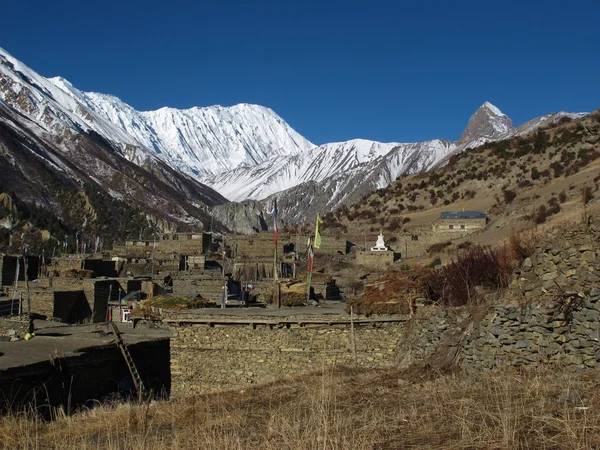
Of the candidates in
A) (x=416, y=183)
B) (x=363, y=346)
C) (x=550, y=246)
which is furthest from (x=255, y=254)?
(x=550, y=246)

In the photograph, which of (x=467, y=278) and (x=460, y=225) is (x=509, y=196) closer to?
(x=460, y=225)

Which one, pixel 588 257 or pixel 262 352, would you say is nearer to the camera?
pixel 588 257

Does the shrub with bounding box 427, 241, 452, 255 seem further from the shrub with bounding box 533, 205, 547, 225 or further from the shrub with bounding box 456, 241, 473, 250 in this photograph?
the shrub with bounding box 533, 205, 547, 225

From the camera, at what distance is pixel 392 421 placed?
7047mm

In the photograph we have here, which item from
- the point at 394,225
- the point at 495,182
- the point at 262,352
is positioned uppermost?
the point at 495,182

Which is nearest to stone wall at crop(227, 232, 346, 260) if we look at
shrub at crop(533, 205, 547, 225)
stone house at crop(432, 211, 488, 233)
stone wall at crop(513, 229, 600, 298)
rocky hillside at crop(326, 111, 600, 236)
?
rocky hillside at crop(326, 111, 600, 236)

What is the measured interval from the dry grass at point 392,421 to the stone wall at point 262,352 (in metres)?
4.00

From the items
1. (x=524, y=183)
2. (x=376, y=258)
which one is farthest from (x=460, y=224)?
(x=524, y=183)

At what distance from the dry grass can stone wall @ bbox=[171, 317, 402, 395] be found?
4.00 meters

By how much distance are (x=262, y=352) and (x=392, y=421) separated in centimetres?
859

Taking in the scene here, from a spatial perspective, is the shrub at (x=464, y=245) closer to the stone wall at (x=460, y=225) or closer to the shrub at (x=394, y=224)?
the stone wall at (x=460, y=225)

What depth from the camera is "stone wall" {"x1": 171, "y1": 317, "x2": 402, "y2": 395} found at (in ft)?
47.9

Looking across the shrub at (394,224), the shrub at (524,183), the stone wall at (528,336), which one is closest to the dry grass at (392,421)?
the stone wall at (528,336)

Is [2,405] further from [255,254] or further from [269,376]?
[255,254]
